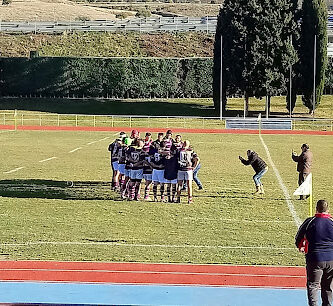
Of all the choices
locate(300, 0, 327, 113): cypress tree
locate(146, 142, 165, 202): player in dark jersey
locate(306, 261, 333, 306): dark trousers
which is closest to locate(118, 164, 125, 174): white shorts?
locate(146, 142, 165, 202): player in dark jersey

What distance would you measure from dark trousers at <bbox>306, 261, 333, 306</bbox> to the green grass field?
11.6ft

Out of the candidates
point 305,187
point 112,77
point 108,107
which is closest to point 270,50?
point 108,107

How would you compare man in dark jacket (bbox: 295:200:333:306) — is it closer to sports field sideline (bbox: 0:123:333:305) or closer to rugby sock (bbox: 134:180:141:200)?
sports field sideline (bbox: 0:123:333:305)

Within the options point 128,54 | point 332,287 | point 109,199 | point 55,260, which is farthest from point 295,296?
point 128,54

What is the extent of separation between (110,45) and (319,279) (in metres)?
63.0

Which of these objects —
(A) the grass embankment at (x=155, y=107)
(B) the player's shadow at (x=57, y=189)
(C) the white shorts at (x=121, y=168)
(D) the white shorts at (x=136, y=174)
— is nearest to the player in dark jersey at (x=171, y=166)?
(D) the white shorts at (x=136, y=174)

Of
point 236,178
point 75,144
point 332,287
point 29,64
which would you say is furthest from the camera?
point 29,64

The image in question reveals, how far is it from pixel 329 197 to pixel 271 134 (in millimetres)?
24529

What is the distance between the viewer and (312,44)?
5422cm

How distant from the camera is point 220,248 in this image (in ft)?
49.8

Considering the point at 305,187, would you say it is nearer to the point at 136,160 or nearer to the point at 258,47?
the point at 136,160

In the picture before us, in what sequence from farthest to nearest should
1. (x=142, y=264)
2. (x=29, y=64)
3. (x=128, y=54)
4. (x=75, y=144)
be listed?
(x=128, y=54)
(x=29, y=64)
(x=75, y=144)
(x=142, y=264)

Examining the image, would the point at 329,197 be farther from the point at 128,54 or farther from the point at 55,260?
the point at 128,54

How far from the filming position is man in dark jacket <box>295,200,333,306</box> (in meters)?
10.2
